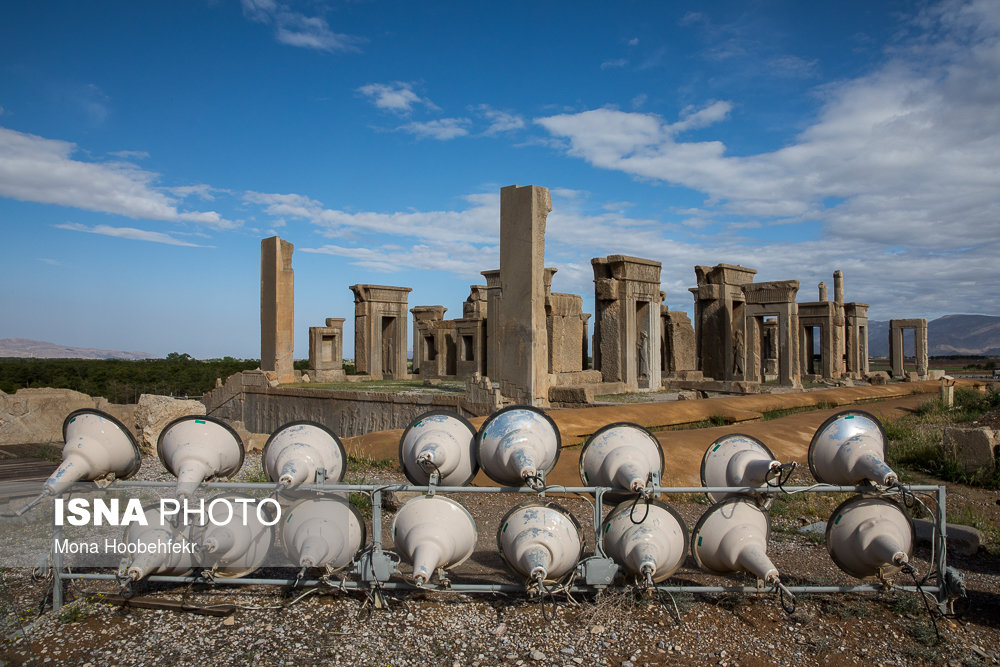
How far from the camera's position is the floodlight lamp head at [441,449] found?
Answer: 14.1ft

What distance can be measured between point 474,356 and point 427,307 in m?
4.47

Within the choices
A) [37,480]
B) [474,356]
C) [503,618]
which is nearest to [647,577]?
[503,618]

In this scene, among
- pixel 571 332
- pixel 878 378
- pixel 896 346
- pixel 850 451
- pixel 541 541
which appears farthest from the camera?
pixel 896 346

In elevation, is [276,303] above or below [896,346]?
above

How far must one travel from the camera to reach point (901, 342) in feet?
96.0

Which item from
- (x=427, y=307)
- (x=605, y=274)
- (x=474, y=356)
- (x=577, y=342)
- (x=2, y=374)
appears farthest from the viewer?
(x=2, y=374)

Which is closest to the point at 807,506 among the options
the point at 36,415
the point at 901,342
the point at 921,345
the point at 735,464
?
the point at 735,464

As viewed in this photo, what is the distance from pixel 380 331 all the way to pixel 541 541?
2080 centimetres

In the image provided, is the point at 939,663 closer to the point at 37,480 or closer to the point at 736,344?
the point at 37,480

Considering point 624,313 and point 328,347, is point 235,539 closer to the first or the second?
point 624,313

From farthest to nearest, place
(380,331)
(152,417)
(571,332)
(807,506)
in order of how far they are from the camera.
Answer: (380,331), (571,332), (152,417), (807,506)

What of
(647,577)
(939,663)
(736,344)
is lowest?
(939,663)

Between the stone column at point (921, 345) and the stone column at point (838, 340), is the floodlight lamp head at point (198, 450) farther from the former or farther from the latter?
the stone column at point (921, 345)

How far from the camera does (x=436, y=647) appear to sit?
12.0 feet
